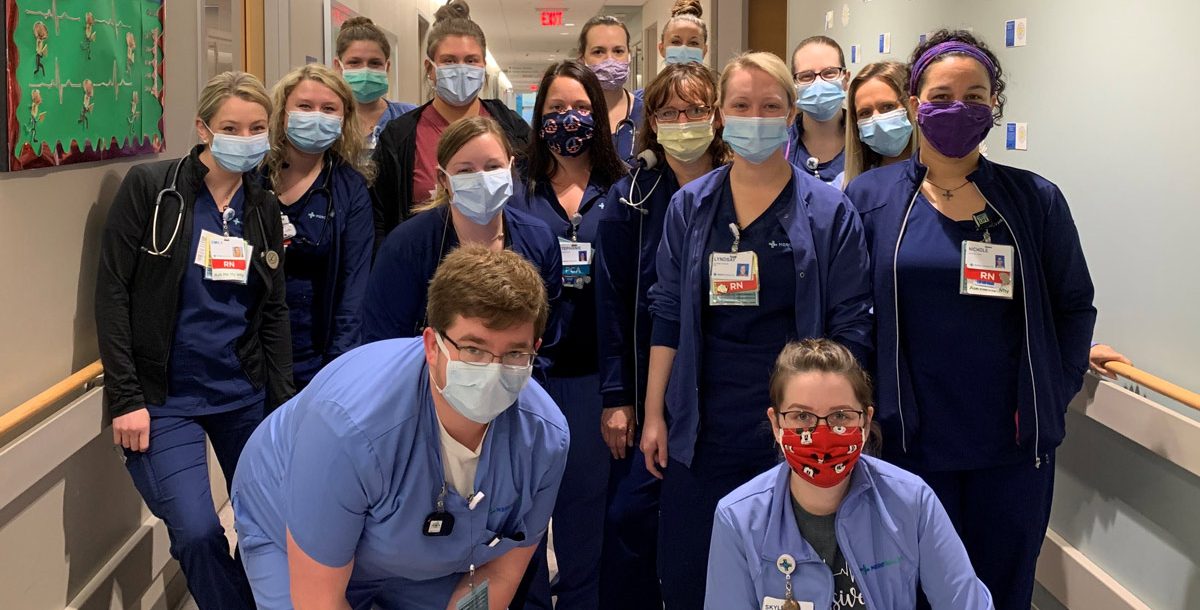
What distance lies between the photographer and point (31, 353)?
2561 mm

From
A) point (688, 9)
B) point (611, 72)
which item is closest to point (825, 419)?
point (611, 72)

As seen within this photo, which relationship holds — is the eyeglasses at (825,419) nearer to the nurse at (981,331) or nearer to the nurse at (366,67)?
the nurse at (981,331)

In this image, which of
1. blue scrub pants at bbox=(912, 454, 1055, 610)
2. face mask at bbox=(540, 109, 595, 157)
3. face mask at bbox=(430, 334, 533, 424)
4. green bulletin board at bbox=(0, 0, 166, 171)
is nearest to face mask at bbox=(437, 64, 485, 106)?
face mask at bbox=(540, 109, 595, 157)

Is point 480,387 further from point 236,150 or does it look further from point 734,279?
point 236,150

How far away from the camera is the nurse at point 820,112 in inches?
137

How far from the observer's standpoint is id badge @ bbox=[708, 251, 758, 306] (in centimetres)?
243

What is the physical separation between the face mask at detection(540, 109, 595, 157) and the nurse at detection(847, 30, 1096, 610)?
0.99 m

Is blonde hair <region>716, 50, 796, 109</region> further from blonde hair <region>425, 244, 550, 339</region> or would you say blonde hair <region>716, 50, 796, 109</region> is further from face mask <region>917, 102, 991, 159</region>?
blonde hair <region>425, 244, 550, 339</region>

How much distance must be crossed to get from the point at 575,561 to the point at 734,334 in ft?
3.23

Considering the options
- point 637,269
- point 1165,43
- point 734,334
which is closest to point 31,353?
point 637,269

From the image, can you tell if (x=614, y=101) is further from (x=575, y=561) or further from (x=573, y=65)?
(x=575, y=561)

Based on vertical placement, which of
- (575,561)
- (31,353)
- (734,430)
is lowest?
(575,561)

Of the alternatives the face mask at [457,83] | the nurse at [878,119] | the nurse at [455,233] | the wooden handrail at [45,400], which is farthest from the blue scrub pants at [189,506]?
the nurse at [878,119]

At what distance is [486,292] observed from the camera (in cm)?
185
